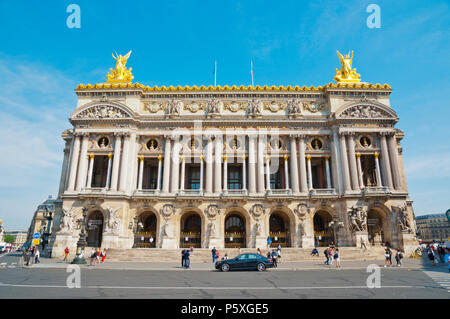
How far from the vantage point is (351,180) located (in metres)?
38.1

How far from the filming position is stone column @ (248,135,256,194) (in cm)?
3838

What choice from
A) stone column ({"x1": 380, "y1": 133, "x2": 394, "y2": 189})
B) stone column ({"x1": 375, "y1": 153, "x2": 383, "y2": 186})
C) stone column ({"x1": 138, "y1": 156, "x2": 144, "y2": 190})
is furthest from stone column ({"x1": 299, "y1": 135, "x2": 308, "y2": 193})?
stone column ({"x1": 138, "y1": 156, "x2": 144, "y2": 190})

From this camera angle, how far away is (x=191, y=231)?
40000mm

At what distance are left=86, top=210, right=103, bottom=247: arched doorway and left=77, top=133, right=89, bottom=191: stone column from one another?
414cm

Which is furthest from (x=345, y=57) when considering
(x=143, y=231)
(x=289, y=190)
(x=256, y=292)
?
(x=256, y=292)

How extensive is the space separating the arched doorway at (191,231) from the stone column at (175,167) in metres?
4.17

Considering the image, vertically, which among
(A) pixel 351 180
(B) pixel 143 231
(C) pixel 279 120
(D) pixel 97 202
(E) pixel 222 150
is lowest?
(B) pixel 143 231

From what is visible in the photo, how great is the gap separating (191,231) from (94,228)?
1275 cm

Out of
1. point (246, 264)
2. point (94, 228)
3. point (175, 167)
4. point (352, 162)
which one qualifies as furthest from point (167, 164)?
point (352, 162)

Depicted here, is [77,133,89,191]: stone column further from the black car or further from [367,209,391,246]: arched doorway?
[367,209,391,246]: arched doorway

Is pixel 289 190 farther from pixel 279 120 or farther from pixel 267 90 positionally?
pixel 267 90

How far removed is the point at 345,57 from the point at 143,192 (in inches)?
1435

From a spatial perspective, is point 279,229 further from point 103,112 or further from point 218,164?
point 103,112
